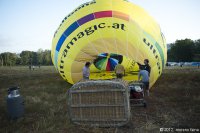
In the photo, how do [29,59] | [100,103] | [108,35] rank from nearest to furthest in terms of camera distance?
[100,103] < [108,35] < [29,59]

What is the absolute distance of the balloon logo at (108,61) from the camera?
964 centimetres

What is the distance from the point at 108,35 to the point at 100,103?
3.06 metres

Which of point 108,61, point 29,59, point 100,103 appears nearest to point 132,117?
point 100,103

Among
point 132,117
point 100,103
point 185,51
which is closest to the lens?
point 100,103

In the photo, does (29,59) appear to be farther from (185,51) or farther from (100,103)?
(100,103)

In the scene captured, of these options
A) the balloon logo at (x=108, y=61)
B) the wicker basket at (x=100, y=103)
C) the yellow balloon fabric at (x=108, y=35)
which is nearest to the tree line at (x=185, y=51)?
the balloon logo at (x=108, y=61)

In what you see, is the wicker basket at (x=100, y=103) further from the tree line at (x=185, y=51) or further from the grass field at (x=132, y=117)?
the tree line at (x=185, y=51)

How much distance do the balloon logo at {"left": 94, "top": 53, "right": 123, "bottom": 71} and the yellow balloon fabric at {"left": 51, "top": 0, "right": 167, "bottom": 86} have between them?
188 centimetres

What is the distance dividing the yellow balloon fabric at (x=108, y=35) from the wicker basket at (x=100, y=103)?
278 centimetres

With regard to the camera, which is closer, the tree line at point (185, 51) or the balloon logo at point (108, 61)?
the balloon logo at point (108, 61)

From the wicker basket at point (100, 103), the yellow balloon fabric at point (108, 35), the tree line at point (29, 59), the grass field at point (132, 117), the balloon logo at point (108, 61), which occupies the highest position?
the tree line at point (29, 59)

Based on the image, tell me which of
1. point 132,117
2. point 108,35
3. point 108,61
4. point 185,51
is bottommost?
point 132,117

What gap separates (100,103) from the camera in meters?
4.48

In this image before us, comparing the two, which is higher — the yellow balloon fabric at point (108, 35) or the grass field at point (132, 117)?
the yellow balloon fabric at point (108, 35)
